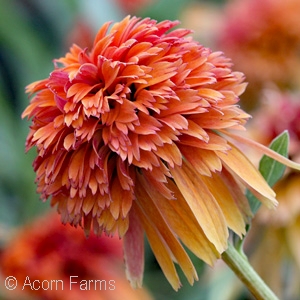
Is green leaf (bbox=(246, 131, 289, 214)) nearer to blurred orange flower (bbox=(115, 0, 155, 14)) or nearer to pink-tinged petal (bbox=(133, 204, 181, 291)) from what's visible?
pink-tinged petal (bbox=(133, 204, 181, 291))

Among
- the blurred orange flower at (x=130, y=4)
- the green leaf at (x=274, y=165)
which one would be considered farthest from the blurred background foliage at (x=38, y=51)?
the green leaf at (x=274, y=165)

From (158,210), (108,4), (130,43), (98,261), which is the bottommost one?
(98,261)

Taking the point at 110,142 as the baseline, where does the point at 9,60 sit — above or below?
below

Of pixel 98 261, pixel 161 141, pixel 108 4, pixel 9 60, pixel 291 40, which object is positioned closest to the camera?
pixel 161 141

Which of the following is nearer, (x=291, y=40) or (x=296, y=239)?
(x=296, y=239)

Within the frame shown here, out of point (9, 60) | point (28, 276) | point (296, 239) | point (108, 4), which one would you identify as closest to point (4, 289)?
point (28, 276)

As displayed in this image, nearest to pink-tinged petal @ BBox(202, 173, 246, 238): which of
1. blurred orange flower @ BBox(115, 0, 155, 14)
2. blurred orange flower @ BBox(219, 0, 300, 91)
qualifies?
blurred orange flower @ BBox(219, 0, 300, 91)

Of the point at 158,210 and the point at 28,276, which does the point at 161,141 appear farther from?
the point at 28,276

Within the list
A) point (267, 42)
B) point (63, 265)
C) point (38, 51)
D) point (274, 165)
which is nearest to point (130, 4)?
point (38, 51)
